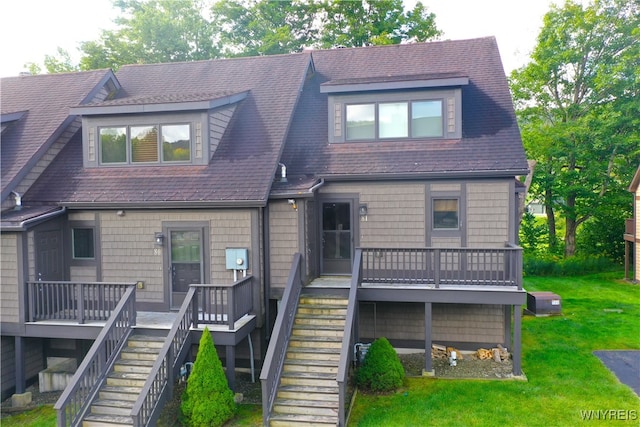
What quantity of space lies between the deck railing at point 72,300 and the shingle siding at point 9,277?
1.18 ft

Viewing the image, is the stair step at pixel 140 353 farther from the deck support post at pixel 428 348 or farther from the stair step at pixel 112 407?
the deck support post at pixel 428 348

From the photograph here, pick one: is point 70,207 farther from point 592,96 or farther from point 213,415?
point 592,96

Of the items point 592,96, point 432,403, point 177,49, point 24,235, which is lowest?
point 432,403

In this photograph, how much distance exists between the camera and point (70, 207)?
418 inches

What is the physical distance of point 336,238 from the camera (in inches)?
454

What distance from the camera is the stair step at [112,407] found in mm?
7984

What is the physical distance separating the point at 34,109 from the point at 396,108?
953 cm

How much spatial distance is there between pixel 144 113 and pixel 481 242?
823 centimetres

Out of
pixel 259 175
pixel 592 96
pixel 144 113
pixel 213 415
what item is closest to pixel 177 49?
pixel 144 113

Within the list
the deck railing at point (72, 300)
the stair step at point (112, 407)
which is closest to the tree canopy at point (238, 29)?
the deck railing at point (72, 300)

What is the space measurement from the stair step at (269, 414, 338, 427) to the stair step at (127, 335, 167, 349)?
8.61 feet

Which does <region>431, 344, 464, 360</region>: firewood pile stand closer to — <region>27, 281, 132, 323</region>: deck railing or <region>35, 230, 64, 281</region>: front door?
<region>27, 281, 132, 323</region>: deck railing

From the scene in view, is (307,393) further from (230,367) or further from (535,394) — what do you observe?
(535,394)

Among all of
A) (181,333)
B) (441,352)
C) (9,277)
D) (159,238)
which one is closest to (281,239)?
(159,238)
